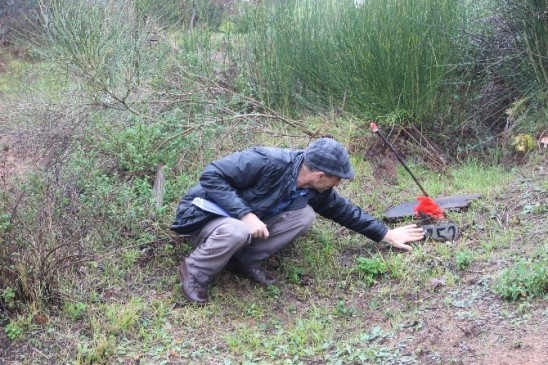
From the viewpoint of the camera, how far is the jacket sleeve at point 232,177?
4352mm

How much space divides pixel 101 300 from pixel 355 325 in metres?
1.61

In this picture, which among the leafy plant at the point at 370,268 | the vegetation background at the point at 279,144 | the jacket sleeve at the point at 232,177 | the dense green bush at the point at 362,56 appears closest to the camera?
the vegetation background at the point at 279,144

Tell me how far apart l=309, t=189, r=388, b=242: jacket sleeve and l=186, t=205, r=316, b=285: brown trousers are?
0.10 metres

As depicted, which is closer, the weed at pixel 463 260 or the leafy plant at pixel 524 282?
the leafy plant at pixel 524 282

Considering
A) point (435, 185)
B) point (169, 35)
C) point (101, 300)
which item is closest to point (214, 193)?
point (101, 300)

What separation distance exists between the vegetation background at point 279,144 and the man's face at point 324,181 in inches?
27.7

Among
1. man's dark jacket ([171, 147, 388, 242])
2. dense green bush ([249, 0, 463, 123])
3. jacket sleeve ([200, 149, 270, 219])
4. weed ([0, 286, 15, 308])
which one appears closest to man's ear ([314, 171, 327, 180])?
man's dark jacket ([171, 147, 388, 242])

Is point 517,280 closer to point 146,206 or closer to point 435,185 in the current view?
point 435,185

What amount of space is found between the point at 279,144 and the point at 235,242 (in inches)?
95.1

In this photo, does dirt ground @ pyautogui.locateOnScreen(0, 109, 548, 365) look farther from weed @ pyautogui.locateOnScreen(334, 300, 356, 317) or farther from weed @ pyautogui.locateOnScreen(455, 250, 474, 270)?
weed @ pyautogui.locateOnScreen(334, 300, 356, 317)

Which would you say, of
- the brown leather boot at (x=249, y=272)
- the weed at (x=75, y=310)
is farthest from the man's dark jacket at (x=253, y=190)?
the weed at (x=75, y=310)

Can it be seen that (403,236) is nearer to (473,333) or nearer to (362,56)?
(473,333)

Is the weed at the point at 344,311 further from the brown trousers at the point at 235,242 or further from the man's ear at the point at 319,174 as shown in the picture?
the man's ear at the point at 319,174

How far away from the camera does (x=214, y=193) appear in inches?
171
